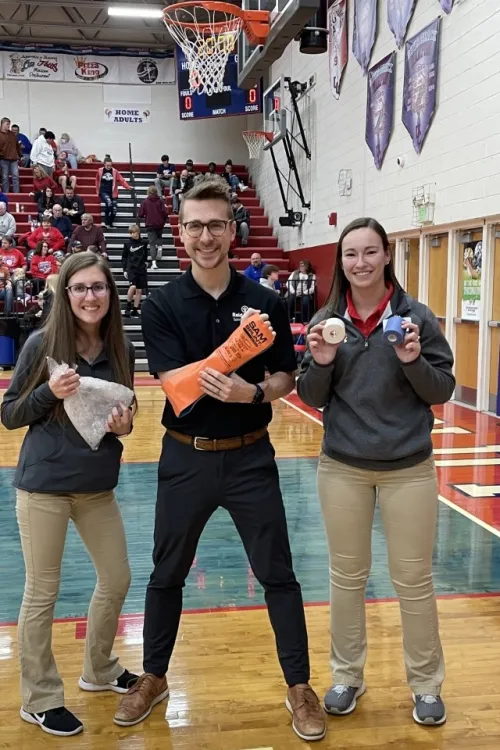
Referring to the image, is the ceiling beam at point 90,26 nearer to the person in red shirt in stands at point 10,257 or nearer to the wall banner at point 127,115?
the wall banner at point 127,115

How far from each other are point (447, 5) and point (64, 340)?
791 centimetres

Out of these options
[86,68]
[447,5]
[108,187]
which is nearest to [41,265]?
[108,187]

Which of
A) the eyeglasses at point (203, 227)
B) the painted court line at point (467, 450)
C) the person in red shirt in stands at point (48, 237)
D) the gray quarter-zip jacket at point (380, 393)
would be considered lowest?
the painted court line at point (467, 450)

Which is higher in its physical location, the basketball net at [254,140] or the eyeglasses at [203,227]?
the basketball net at [254,140]

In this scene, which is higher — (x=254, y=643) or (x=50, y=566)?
(x=50, y=566)

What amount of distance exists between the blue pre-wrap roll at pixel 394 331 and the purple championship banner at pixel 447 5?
763 centimetres

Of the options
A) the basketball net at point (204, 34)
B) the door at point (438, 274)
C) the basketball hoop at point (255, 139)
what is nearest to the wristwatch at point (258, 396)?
the basketball net at point (204, 34)

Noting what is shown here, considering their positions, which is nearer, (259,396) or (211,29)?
(259,396)

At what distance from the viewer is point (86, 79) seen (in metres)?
19.8

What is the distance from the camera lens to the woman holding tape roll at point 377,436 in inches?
91.7

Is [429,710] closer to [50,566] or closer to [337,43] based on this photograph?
[50,566]

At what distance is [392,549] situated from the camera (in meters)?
2.41

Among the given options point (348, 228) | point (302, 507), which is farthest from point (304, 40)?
point (348, 228)

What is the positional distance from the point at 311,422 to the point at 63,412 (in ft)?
19.3
